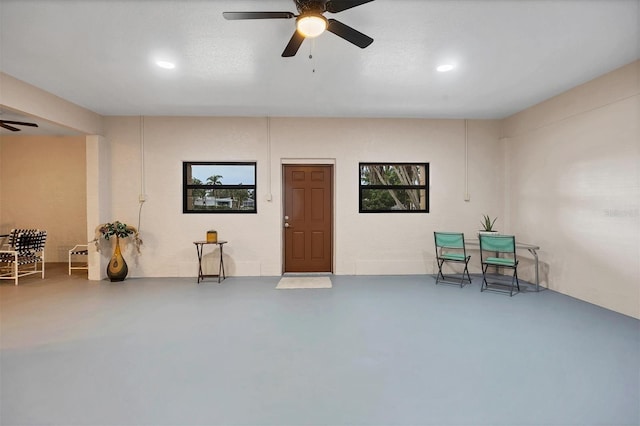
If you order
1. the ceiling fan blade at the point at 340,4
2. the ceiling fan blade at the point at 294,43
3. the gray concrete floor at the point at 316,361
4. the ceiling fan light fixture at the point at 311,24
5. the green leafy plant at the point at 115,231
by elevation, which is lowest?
the gray concrete floor at the point at 316,361

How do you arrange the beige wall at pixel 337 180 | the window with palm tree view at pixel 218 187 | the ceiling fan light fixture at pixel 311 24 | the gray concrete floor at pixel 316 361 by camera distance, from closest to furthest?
the gray concrete floor at pixel 316 361 → the ceiling fan light fixture at pixel 311 24 → the beige wall at pixel 337 180 → the window with palm tree view at pixel 218 187

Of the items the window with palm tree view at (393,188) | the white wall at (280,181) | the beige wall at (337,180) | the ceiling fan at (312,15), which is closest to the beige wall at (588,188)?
the beige wall at (337,180)

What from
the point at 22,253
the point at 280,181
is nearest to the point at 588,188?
the point at 280,181

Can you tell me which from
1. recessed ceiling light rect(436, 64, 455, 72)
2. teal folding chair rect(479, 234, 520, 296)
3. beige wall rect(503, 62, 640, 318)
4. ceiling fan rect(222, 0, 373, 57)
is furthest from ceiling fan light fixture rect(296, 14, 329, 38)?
teal folding chair rect(479, 234, 520, 296)

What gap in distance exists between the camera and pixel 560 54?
3.19 meters

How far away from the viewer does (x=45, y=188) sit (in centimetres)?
659

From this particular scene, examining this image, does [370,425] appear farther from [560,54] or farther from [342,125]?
[342,125]

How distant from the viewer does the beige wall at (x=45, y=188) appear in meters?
6.54

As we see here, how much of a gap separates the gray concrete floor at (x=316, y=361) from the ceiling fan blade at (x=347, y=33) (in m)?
2.69

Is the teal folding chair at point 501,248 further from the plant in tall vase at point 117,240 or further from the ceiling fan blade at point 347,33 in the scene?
the plant in tall vase at point 117,240

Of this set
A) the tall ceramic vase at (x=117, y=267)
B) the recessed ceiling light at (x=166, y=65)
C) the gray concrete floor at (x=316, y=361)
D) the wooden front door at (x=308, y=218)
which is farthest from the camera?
the wooden front door at (x=308, y=218)

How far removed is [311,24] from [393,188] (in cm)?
378

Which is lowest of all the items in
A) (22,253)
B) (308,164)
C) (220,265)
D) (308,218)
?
(220,265)

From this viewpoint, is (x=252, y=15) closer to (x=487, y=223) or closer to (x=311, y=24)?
(x=311, y=24)
